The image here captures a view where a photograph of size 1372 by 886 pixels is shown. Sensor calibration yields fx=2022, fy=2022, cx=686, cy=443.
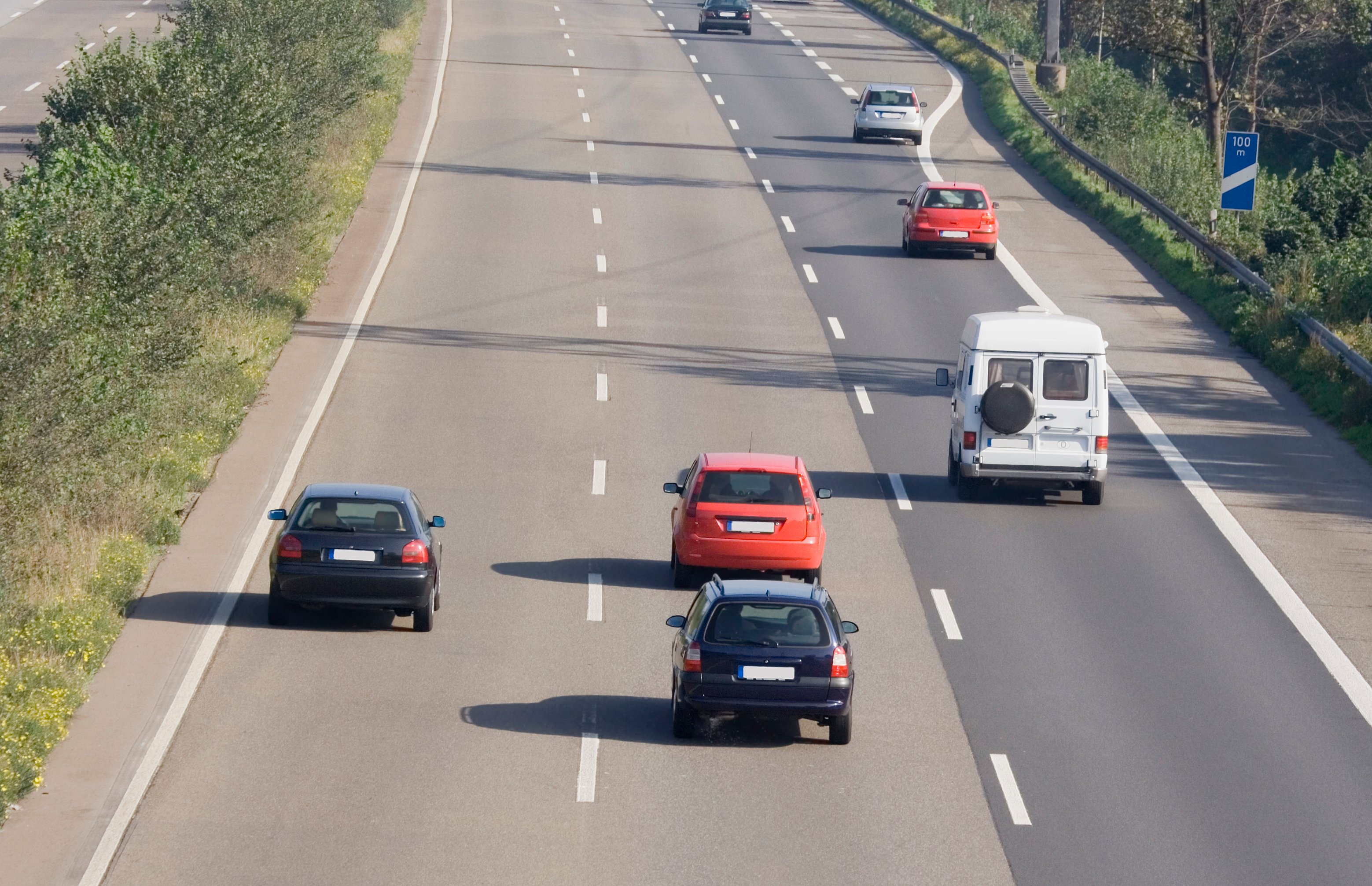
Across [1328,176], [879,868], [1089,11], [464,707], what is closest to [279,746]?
[464,707]

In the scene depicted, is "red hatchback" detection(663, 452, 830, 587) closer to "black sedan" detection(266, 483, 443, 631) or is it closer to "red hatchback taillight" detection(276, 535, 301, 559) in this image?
"black sedan" detection(266, 483, 443, 631)

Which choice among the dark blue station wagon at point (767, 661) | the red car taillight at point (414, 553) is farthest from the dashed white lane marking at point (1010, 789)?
the red car taillight at point (414, 553)

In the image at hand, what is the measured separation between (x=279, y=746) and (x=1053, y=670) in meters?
7.16

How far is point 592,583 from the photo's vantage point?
21.6 meters

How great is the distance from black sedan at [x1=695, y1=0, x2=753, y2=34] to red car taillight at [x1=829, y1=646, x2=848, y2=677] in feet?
210

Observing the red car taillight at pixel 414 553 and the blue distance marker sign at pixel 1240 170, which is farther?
the blue distance marker sign at pixel 1240 170

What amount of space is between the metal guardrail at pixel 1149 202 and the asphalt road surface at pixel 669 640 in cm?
218

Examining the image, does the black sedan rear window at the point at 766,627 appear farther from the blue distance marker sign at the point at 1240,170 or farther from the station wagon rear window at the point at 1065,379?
the blue distance marker sign at the point at 1240,170

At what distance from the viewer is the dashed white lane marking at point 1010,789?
14859mm

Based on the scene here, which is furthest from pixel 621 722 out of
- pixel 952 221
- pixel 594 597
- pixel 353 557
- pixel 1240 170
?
pixel 952 221

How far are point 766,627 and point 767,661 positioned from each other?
0.38 m

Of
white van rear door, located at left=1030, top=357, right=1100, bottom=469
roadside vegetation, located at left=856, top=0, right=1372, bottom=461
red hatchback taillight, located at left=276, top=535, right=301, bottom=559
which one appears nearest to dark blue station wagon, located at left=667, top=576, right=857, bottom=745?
red hatchback taillight, located at left=276, top=535, right=301, bottom=559

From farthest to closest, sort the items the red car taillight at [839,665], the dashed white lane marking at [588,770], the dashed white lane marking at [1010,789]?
the red car taillight at [839,665], the dashed white lane marking at [588,770], the dashed white lane marking at [1010,789]

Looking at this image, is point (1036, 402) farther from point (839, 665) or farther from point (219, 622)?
point (219, 622)
